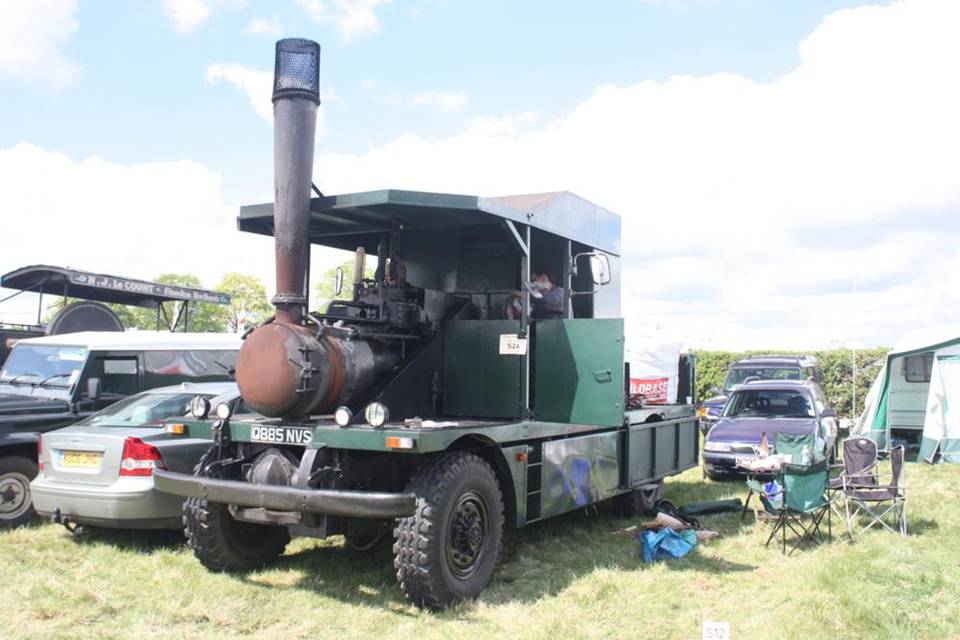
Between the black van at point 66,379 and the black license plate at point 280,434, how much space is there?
2245 mm

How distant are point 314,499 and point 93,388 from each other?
5217 mm

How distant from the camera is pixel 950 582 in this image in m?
6.37

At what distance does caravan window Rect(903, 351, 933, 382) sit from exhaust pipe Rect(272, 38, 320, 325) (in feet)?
48.4

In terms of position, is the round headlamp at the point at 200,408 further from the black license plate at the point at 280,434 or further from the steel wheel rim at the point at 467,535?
the steel wheel rim at the point at 467,535

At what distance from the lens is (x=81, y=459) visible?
745 centimetres

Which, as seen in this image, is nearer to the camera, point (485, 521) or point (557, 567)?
point (485, 521)

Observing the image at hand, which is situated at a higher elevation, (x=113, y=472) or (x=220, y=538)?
(x=113, y=472)

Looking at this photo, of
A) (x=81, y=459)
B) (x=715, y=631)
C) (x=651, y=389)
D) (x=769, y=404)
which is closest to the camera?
(x=715, y=631)

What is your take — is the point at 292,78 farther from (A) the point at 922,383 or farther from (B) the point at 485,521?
(A) the point at 922,383

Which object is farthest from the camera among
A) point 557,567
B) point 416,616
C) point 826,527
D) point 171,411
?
point 826,527

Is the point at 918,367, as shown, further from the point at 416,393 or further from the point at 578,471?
the point at 416,393

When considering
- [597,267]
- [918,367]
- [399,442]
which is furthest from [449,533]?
[918,367]

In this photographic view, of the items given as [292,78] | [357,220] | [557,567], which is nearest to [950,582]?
[557,567]

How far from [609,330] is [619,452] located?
1500mm
